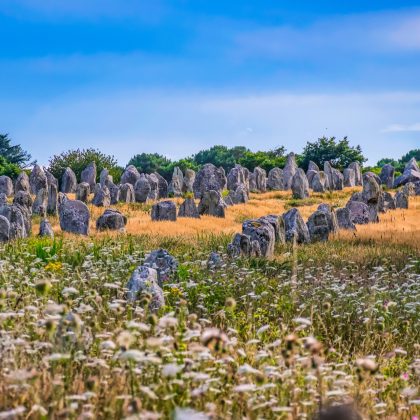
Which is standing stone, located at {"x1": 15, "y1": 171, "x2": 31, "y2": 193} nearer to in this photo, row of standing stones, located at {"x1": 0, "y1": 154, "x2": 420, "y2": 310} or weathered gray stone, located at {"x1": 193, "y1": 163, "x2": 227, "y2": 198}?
row of standing stones, located at {"x1": 0, "y1": 154, "x2": 420, "y2": 310}

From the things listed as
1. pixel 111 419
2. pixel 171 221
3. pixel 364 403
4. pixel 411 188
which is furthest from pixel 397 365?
pixel 411 188

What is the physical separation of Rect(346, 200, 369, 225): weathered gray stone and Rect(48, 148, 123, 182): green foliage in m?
31.2

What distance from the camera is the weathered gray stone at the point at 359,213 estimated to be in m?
27.2

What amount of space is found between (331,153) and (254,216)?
1430 inches

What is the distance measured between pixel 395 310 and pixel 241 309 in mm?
2402

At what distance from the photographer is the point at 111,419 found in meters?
3.87

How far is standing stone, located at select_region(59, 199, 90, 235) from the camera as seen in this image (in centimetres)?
A: 2186

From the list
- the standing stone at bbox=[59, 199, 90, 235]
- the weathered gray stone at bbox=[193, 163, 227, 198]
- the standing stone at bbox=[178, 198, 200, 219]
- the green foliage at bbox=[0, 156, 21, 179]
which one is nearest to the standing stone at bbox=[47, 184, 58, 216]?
the standing stone at bbox=[178, 198, 200, 219]

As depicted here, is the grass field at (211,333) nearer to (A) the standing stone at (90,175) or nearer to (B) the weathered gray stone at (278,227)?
(B) the weathered gray stone at (278,227)

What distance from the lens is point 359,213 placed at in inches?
1080

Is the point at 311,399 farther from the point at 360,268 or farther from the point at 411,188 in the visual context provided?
the point at 411,188

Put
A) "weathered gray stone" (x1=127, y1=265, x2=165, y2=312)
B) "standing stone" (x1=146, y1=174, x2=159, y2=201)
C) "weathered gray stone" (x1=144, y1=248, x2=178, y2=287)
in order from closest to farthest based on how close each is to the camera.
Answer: "weathered gray stone" (x1=127, y1=265, x2=165, y2=312), "weathered gray stone" (x1=144, y1=248, x2=178, y2=287), "standing stone" (x1=146, y1=174, x2=159, y2=201)

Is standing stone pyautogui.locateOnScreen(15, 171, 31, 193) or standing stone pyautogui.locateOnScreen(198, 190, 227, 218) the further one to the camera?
standing stone pyautogui.locateOnScreen(15, 171, 31, 193)

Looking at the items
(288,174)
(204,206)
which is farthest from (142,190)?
(288,174)
